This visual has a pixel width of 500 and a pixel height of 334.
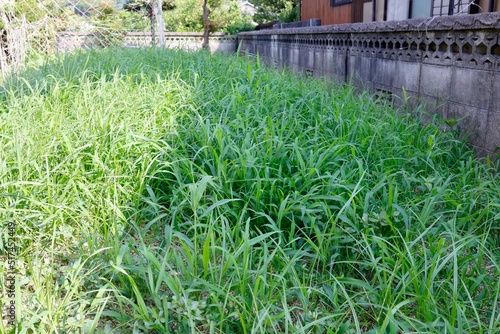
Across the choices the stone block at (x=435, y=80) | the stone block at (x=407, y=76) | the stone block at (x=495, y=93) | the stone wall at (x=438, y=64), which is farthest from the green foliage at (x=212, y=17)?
the stone block at (x=495, y=93)

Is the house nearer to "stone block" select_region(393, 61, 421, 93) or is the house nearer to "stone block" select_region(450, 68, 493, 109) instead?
"stone block" select_region(393, 61, 421, 93)

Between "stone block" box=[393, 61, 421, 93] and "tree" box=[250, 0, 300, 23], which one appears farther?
"tree" box=[250, 0, 300, 23]

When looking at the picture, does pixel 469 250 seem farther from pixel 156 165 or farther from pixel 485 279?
pixel 156 165

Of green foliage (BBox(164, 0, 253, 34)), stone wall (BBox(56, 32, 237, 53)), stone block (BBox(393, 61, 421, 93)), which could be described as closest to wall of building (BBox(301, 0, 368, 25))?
stone wall (BBox(56, 32, 237, 53))

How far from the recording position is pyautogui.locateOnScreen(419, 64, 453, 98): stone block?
423 cm

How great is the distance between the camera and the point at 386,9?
868cm

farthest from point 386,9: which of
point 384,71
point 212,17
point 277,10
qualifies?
point 212,17

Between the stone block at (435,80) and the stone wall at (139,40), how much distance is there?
17.1ft

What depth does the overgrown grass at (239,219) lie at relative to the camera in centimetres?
192

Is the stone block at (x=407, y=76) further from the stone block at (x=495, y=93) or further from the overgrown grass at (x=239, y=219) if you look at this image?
the stone block at (x=495, y=93)

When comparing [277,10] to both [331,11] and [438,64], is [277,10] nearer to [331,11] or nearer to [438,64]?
[331,11]

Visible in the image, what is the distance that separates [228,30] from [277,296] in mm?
23637

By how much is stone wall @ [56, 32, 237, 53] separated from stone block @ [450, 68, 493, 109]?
5.71 m

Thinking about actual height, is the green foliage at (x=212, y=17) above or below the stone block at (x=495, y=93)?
above
